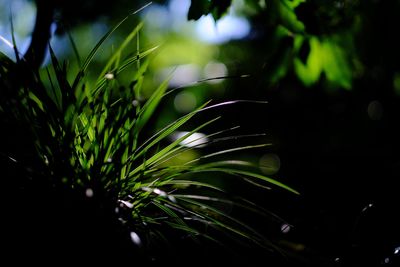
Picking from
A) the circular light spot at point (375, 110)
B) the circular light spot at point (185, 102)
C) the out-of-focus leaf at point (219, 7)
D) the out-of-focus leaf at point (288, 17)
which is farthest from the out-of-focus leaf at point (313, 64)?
the circular light spot at point (185, 102)

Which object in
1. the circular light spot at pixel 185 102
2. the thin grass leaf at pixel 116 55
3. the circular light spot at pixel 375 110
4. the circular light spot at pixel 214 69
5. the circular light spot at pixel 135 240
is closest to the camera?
the circular light spot at pixel 135 240

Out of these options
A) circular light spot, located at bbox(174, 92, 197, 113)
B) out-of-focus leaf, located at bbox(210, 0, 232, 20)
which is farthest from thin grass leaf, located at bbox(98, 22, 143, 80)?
circular light spot, located at bbox(174, 92, 197, 113)

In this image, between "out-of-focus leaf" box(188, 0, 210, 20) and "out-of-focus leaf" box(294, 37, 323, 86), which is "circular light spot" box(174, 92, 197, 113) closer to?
"out-of-focus leaf" box(294, 37, 323, 86)

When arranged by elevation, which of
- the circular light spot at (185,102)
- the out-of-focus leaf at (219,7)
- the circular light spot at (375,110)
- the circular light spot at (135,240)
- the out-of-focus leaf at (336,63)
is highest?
the out-of-focus leaf at (219,7)

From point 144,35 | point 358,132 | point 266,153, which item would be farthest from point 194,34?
point 358,132

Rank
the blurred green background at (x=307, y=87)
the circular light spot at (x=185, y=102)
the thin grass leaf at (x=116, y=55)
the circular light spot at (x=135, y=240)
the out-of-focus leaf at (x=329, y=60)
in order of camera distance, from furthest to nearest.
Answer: the circular light spot at (x=185, y=102) < the out-of-focus leaf at (x=329, y=60) < the blurred green background at (x=307, y=87) < the thin grass leaf at (x=116, y=55) < the circular light spot at (x=135, y=240)

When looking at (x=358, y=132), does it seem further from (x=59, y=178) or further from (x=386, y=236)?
(x=59, y=178)

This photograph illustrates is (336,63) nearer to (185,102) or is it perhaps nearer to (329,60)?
(329,60)

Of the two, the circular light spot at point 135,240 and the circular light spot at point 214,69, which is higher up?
the circular light spot at point 214,69

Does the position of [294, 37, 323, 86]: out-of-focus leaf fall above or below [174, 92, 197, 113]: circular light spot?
above

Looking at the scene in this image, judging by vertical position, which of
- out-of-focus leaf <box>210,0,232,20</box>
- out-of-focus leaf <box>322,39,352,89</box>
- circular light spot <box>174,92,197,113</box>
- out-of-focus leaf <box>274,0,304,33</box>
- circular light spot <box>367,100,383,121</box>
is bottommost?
circular light spot <box>367,100,383,121</box>

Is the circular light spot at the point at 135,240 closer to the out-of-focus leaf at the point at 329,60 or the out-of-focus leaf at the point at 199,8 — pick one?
the out-of-focus leaf at the point at 199,8
